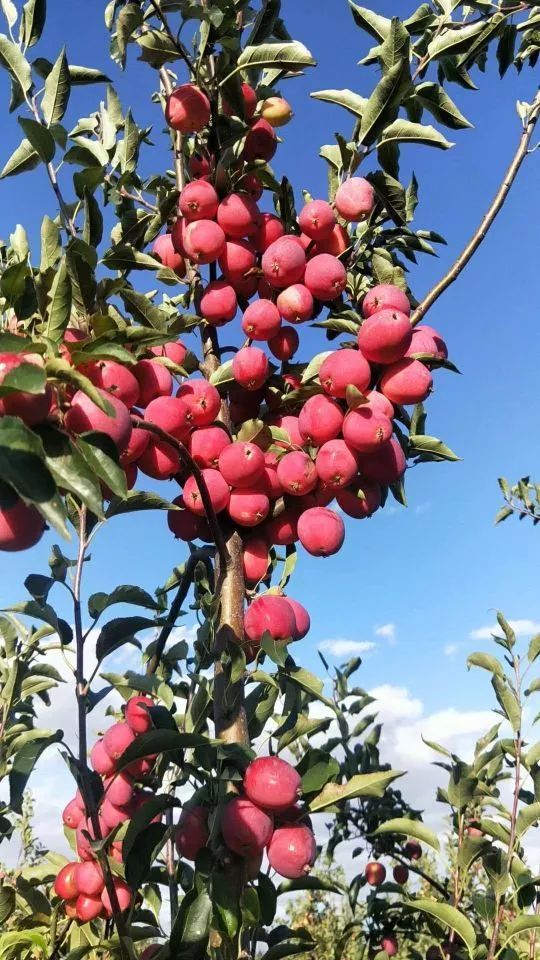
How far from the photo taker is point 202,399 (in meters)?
1.78

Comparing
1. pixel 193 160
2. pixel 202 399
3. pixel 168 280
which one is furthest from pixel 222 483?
pixel 193 160

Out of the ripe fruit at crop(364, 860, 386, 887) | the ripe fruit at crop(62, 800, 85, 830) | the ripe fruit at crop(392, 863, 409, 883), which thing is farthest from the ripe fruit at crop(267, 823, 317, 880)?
the ripe fruit at crop(392, 863, 409, 883)

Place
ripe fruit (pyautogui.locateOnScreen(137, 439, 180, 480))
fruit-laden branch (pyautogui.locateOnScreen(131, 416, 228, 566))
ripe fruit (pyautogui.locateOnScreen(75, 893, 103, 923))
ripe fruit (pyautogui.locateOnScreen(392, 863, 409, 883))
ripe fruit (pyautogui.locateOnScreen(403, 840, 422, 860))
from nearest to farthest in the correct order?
fruit-laden branch (pyautogui.locateOnScreen(131, 416, 228, 566)) < ripe fruit (pyautogui.locateOnScreen(137, 439, 180, 480)) < ripe fruit (pyautogui.locateOnScreen(75, 893, 103, 923)) < ripe fruit (pyautogui.locateOnScreen(403, 840, 422, 860)) < ripe fruit (pyautogui.locateOnScreen(392, 863, 409, 883))

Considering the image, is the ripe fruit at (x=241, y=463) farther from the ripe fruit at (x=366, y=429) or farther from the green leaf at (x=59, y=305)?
the green leaf at (x=59, y=305)

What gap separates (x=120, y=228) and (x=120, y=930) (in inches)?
66.0

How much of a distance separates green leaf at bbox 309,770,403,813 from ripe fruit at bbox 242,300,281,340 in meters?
1.09

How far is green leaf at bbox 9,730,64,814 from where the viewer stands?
159 cm

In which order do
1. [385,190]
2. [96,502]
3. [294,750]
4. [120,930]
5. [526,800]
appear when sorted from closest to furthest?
1. [96,502]
2. [120,930]
3. [385,190]
4. [526,800]
5. [294,750]

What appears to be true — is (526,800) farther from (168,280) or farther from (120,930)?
(168,280)

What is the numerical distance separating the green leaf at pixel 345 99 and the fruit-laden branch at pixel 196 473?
1.05 meters

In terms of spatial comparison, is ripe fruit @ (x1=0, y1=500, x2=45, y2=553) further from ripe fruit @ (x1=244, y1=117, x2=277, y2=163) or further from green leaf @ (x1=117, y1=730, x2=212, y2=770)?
ripe fruit @ (x1=244, y1=117, x2=277, y2=163)

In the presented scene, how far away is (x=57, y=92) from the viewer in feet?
5.61

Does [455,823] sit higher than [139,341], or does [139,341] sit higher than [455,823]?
[139,341]

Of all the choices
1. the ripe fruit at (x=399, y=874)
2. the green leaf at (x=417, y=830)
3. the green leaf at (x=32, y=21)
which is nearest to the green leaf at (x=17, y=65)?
the green leaf at (x=32, y=21)
